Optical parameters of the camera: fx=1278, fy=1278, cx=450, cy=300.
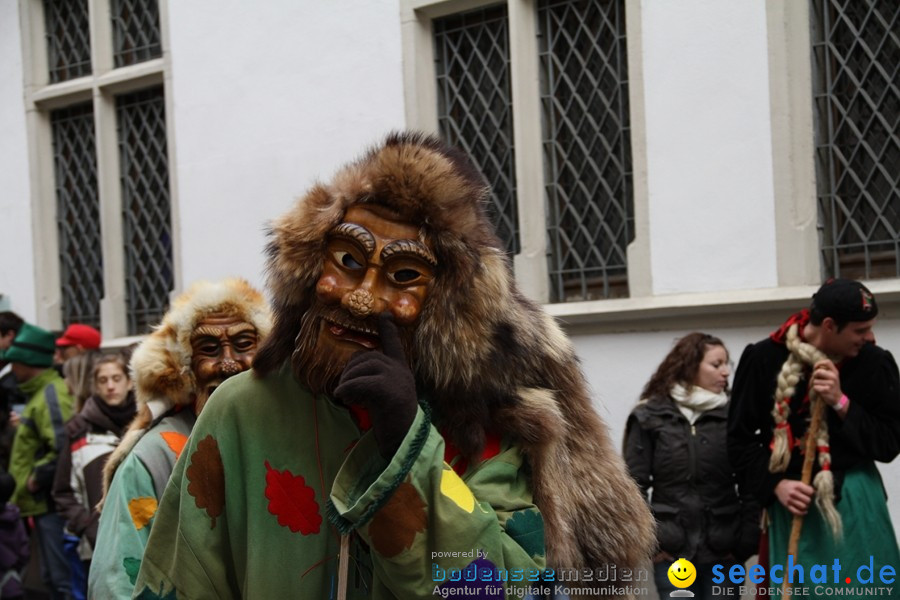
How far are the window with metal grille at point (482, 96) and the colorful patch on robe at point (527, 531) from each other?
21.5ft

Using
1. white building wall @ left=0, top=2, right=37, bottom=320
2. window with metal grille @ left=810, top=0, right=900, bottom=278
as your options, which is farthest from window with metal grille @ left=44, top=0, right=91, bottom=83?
window with metal grille @ left=810, top=0, right=900, bottom=278

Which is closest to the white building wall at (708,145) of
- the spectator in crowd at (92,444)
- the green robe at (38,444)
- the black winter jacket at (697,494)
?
the black winter jacket at (697,494)

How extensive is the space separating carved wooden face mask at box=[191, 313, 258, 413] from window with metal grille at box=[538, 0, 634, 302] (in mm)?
4664

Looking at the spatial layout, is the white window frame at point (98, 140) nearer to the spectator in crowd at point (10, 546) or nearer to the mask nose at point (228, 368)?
the spectator in crowd at point (10, 546)

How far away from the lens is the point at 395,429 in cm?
219

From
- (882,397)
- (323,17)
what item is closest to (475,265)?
(882,397)

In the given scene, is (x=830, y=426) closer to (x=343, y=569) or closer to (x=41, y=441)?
(x=343, y=569)

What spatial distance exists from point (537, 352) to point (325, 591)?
0.62 m

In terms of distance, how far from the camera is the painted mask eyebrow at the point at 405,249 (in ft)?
7.77

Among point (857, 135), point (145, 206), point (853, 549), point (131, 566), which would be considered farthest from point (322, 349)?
point (145, 206)

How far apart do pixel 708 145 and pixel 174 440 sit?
4630 mm

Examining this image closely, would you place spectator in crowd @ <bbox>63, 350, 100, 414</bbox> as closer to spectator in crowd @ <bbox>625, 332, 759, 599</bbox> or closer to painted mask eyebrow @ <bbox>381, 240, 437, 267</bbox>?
spectator in crowd @ <bbox>625, 332, 759, 599</bbox>

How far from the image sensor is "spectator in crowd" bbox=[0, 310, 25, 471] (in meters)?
8.33

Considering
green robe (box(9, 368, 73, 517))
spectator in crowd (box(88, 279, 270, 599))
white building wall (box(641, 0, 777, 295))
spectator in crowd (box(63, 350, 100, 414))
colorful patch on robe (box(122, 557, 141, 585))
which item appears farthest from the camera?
green robe (box(9, 368, 73, 517))
